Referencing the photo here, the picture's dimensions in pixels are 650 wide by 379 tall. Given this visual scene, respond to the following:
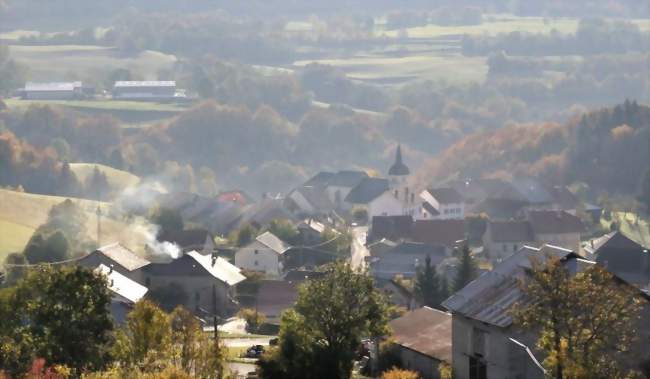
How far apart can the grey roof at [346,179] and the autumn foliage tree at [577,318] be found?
65962mm

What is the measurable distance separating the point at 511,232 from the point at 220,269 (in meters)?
19.1

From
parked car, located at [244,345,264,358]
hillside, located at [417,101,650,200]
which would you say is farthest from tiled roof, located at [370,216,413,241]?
parked car, located at [244,345,264,358]

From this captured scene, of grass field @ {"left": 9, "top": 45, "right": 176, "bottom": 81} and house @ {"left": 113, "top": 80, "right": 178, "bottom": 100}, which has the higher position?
grass field @ {"left": 9, "top": 45, "right": 176, "bottom": 81}

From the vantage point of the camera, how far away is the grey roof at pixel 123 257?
49250mm

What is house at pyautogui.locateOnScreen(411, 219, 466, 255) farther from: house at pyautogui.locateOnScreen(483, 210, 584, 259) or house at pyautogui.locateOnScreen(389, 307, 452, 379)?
house at pyautogui.locateOnScreen(389, 307, 452, 379)

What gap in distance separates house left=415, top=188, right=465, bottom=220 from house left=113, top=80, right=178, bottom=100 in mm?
69785

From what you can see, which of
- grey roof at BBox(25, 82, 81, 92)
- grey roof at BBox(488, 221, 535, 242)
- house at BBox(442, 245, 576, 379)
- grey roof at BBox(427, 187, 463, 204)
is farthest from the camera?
grey roof at BBox(25, 82, 81, 92)

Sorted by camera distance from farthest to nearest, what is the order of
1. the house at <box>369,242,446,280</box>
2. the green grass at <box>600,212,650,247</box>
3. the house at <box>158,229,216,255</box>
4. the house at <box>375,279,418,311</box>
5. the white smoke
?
the green grass at <box>600,212,650,247</box> < the house at <box>158,229,216,255</box> < the white smoke < the house at <box>369,242,446,280</box> < the house at <box>375,279,418,311</box>

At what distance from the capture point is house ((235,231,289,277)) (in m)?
57.1

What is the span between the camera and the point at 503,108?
160 meters

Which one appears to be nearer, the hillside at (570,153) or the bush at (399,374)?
the bush at (399,374)

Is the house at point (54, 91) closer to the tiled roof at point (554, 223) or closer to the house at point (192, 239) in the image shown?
the tiled roof at point (554, 223)

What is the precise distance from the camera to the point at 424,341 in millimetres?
29969

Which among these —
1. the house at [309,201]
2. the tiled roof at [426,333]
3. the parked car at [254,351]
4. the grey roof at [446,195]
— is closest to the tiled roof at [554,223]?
the grey roof at [446,195]
